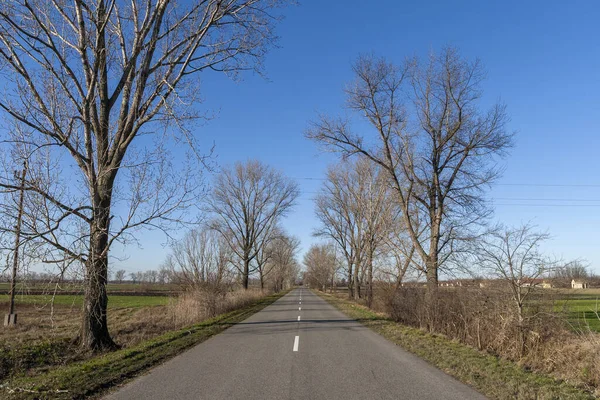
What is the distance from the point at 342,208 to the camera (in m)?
40.9

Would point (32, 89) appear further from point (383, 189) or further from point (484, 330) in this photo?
point (383, 189)

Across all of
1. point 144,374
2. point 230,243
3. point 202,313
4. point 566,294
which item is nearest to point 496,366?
point 566,294

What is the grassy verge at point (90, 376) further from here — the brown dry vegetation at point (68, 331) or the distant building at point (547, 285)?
the distant building at point (547, 285)

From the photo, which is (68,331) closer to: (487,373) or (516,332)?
(487,373)

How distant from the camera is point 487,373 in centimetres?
830

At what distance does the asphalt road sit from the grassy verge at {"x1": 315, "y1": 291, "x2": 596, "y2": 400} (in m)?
0.35

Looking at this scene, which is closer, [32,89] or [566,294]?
[32,89]

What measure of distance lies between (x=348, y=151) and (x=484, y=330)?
11695 millimetres

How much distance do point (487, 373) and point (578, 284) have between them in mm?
4964

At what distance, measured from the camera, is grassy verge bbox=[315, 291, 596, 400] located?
6812mm

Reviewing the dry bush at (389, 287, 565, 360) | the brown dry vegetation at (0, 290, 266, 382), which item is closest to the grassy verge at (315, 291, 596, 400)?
the dry bush at (389, 287, 565, 360)

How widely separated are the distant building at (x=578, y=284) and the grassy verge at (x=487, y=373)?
3.16m

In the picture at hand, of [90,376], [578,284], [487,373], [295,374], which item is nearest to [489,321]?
[578,284]

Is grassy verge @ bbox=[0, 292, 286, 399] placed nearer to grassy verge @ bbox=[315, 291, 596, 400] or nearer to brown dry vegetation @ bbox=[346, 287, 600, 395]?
grassy verge @ bbox=[315, 291, 596, 400]
